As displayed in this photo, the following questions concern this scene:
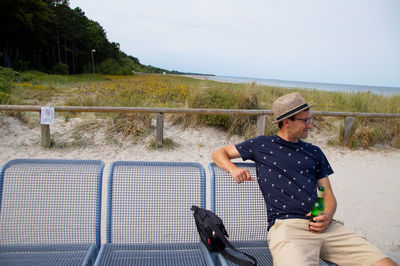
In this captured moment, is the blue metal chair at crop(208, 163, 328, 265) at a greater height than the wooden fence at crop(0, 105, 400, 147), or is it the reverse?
the wooden fence at crop(0, 105, 400, 147)

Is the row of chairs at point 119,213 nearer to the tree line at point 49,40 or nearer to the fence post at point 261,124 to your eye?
Result: the fence post at point 261,124

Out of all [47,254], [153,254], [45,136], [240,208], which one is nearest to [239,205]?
Answer: [240,208]

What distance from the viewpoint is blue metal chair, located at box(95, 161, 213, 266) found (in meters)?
2.20

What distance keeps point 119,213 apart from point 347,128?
21.2 feet

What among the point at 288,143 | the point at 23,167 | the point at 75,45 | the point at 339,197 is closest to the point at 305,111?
the point at 288,143

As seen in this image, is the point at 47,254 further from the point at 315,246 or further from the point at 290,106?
the point at 290,106

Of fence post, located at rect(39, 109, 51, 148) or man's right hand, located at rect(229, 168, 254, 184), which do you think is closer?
man's right hand, located at rect(229, 168, 254, 184)

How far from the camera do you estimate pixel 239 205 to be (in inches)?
95.4

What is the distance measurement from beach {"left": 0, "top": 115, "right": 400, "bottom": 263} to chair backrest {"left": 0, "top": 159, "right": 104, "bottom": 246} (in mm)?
1349

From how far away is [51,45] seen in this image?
4594 centimetres

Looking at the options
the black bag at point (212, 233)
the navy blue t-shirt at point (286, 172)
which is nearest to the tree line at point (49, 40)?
the navy blue t-shirt at point (286, 172)

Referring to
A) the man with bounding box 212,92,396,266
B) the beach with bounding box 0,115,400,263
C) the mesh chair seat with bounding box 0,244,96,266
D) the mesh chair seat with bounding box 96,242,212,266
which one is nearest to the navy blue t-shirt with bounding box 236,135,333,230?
the man with bounding box 212,92,396,266

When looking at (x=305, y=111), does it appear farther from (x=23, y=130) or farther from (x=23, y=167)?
(x=23, y=130)

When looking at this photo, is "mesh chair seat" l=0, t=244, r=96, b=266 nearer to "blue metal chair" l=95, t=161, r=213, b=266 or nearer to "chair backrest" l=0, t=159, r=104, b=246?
"chair backrest" l=0, t=159, r=104, b=246
